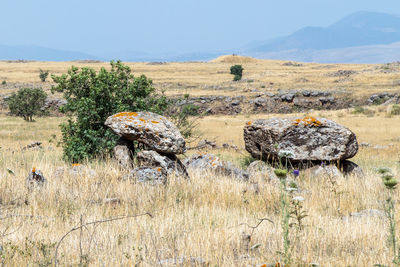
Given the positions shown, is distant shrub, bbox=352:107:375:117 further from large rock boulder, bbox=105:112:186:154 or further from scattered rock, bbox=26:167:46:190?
scattered rock, bbox=26:167:46:190

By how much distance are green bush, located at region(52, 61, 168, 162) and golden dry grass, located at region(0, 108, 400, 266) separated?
3.36m

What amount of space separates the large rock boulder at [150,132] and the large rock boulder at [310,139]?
9.46 feet

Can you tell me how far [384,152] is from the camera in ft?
57.7

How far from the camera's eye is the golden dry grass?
13.4 ft

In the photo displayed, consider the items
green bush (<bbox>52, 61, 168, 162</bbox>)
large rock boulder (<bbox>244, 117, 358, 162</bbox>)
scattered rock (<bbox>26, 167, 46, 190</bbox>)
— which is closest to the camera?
scattered rock (<bbox>26, 167, 46, 190</bbox>)

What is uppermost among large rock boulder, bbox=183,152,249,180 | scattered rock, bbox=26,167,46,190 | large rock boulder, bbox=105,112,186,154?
large rock boulder, bbox=105,112,186,154

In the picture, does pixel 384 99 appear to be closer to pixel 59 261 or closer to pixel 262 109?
pixel 262 109

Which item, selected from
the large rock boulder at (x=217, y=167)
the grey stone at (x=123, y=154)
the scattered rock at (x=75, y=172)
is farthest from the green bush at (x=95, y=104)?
the scattered rock at (x=75, y=172)

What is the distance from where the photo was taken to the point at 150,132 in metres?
9.45

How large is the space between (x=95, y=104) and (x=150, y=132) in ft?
12.1

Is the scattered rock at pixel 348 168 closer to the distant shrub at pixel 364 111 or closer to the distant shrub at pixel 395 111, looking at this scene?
the distant shrub at pixel 395 111

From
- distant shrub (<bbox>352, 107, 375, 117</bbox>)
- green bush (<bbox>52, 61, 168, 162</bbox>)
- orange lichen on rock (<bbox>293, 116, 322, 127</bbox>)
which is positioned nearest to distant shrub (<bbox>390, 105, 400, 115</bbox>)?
distant shrub (<bbox>352, 107, 375, 117</bbox>)

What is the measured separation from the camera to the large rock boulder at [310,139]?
37.1 feet

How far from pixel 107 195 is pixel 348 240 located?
3.67 metres
